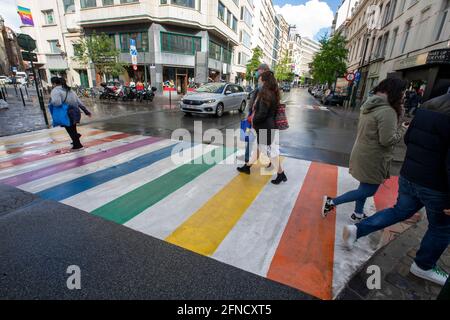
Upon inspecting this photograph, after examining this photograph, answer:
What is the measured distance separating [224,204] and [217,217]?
15.1 inches

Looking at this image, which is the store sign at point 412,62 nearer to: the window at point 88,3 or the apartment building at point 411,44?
the apartment building at point 411,44

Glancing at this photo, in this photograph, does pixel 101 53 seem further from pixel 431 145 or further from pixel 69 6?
pixel 431 145

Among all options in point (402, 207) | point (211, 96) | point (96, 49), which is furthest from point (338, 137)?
point (96, 49)

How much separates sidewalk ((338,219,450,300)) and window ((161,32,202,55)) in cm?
2934

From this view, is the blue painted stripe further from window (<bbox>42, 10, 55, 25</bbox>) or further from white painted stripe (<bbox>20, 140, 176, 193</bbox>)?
window (<bbox>42, 10, 55, 25</bbox>)

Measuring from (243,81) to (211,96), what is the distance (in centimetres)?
4121

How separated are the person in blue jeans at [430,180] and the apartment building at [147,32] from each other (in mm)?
20773

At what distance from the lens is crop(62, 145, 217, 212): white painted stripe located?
3.46 meters

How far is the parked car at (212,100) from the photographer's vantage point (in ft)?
37.3

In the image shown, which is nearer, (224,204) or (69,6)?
(224,204)

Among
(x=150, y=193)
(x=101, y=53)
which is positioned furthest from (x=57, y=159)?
(x=101, y=53)

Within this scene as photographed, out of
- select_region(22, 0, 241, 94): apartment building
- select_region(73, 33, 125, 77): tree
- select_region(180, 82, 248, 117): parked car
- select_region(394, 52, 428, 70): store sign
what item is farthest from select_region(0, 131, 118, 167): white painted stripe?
select_region(73, 33, 125, 77): tree

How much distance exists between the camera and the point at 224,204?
3.59 m

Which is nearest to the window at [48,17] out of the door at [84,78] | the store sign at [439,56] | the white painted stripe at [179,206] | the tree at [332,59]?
the door at [84,78]
